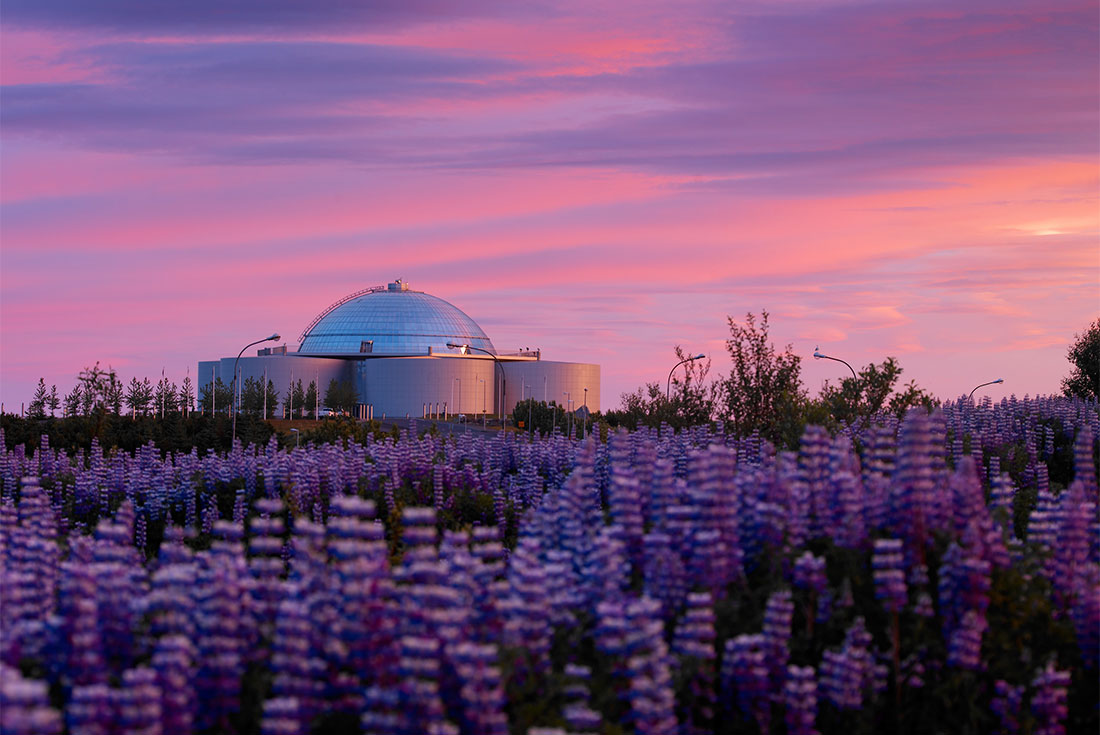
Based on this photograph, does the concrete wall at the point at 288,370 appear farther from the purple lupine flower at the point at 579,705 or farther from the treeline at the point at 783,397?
the purple lupine flower at the point at 579,705

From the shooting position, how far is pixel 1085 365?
59938mm

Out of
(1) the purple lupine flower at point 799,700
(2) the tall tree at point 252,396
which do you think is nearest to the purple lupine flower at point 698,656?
(1) the purple lupine flower at point 799,700

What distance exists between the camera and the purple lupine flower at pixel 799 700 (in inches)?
285

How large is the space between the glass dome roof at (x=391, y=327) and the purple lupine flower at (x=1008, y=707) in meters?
148

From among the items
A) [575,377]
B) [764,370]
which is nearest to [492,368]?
[575,377]

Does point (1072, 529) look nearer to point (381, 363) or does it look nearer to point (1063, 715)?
point (1063, 715)

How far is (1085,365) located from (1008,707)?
5834 cm

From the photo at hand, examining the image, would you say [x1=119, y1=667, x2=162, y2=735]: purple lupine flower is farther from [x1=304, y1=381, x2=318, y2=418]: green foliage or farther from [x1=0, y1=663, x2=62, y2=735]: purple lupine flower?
[x1=304, y1=381, x2=318, y2=418]: green foliage

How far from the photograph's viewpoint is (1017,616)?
8.21m

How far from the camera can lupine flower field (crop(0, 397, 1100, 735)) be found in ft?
20.0

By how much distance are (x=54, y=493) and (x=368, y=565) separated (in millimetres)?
19159

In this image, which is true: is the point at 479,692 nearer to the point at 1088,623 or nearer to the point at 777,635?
the point at 777,635

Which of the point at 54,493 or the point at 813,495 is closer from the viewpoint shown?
the point at 813,495

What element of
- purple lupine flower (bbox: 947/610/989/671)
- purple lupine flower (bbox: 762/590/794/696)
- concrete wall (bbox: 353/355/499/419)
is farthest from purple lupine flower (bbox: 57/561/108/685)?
concrete wall (bbox: 353/355/499/419)
